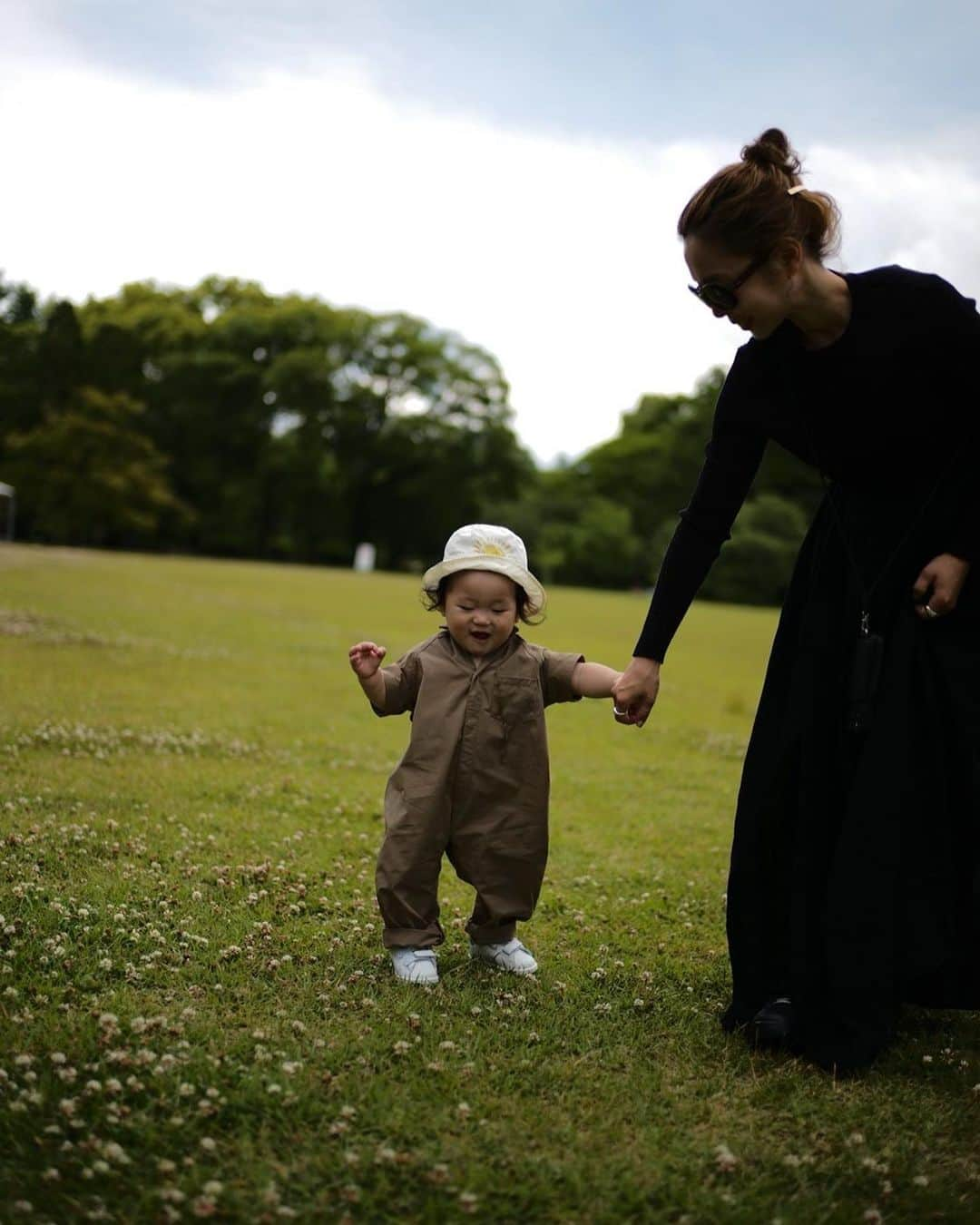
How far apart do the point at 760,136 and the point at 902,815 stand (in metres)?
2.26

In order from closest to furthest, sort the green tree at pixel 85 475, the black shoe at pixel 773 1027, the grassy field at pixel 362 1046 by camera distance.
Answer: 1. the grassy field at pixel 362 1046
2. the black shoe at pixel 773 1027
3. the green tree at pixel 85 475

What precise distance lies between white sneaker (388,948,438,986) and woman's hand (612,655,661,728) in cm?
115

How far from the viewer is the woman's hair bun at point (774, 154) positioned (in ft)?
Result: 12.6

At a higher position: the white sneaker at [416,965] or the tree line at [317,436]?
the tree line at [317,436]

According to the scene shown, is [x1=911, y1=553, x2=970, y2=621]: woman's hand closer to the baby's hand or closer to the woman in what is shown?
the woman

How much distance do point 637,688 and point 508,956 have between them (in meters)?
1.25

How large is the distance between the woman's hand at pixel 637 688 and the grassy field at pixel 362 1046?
1.10 meters

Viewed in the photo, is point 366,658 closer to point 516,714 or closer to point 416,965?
point 516,714

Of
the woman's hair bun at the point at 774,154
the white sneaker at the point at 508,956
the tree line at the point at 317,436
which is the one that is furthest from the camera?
the tree line at the point at 317,436

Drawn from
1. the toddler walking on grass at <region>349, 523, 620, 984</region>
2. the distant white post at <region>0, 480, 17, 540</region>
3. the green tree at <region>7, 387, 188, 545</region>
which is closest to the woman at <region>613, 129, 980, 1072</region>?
the toddler walking on grass at <region>349, 523, 620, 984</region>

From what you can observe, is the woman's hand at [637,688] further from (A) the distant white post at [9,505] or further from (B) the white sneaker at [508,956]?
(A) the distant white post at [9,505]

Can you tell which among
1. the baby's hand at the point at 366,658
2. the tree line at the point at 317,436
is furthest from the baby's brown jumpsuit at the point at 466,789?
the tree line at the point at 317,436

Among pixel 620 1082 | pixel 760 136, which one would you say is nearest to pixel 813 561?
pixel 760 136

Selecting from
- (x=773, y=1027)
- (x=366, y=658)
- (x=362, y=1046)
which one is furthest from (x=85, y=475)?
(x=773, y=1027)
